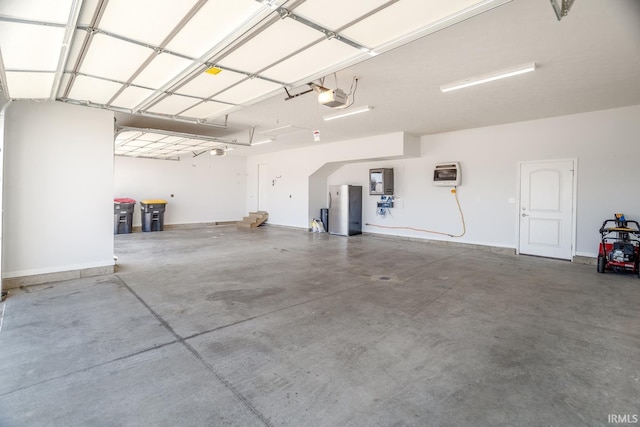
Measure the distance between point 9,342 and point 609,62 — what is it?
7092 mm

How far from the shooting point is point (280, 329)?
3.15 metres

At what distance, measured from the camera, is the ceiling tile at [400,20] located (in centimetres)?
228

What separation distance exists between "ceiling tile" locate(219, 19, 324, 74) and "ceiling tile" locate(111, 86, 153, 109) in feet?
5.25

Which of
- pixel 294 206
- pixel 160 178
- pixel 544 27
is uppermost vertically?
pixel 544 27

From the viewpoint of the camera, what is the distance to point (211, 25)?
2.59m

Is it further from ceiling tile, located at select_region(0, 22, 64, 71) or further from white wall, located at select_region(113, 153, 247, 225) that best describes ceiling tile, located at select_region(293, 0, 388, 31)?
white wall, located at select_region(113, 153, 247, 225)

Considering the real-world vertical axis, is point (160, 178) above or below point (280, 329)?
above

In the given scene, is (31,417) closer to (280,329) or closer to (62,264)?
(280,329)

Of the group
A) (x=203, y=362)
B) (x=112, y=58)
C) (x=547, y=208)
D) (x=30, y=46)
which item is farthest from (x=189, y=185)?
(x=547, y=208)

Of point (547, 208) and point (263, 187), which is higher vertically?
point (263, 187)

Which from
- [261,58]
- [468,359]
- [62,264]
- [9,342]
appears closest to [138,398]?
[9,342]

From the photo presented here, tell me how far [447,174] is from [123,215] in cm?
971

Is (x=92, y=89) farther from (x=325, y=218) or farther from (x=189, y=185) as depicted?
(x=189, y=185)

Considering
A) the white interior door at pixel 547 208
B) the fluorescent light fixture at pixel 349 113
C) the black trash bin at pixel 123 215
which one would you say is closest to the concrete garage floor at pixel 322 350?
the white interior door at pixel 547 208
